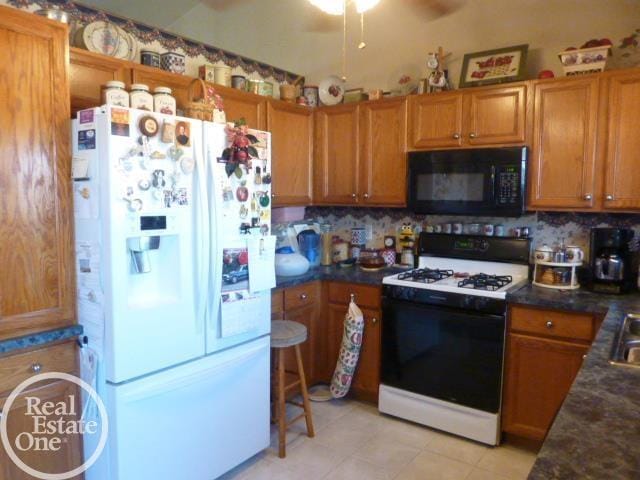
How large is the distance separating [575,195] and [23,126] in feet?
8.58

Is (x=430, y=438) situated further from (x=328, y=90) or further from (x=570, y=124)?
(x=328, y=90)

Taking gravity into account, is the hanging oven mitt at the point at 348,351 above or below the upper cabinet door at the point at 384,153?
below

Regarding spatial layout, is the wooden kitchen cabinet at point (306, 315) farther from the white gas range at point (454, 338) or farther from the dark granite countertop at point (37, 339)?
the dark granite countertop at point (37, 339)

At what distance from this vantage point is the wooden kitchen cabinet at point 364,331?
3066 millimetres

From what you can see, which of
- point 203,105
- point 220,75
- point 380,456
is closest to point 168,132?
point 203,105

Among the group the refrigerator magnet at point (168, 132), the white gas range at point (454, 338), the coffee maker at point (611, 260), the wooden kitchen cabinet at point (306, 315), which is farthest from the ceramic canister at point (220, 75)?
the coffee maker at point (611, 260)

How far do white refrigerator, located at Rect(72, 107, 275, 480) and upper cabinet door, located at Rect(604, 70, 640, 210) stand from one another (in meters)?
1.79

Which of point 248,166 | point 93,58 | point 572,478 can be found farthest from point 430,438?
point 93,58

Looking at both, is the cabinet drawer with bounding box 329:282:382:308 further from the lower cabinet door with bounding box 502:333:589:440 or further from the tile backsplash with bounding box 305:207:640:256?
the lower cabinet door with bounding box 502:333:589:440

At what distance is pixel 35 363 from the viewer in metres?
1.81

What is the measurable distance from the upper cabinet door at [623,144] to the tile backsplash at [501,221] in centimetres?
30

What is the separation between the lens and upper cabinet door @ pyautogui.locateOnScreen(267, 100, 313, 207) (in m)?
3.21

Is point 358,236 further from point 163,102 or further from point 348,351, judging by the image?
point 163,102

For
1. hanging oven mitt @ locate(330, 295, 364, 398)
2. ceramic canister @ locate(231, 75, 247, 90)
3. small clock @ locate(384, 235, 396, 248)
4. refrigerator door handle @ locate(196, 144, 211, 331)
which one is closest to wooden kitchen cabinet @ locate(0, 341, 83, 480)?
refrigerator door handle @ locate(196, 144, 211, 331)
